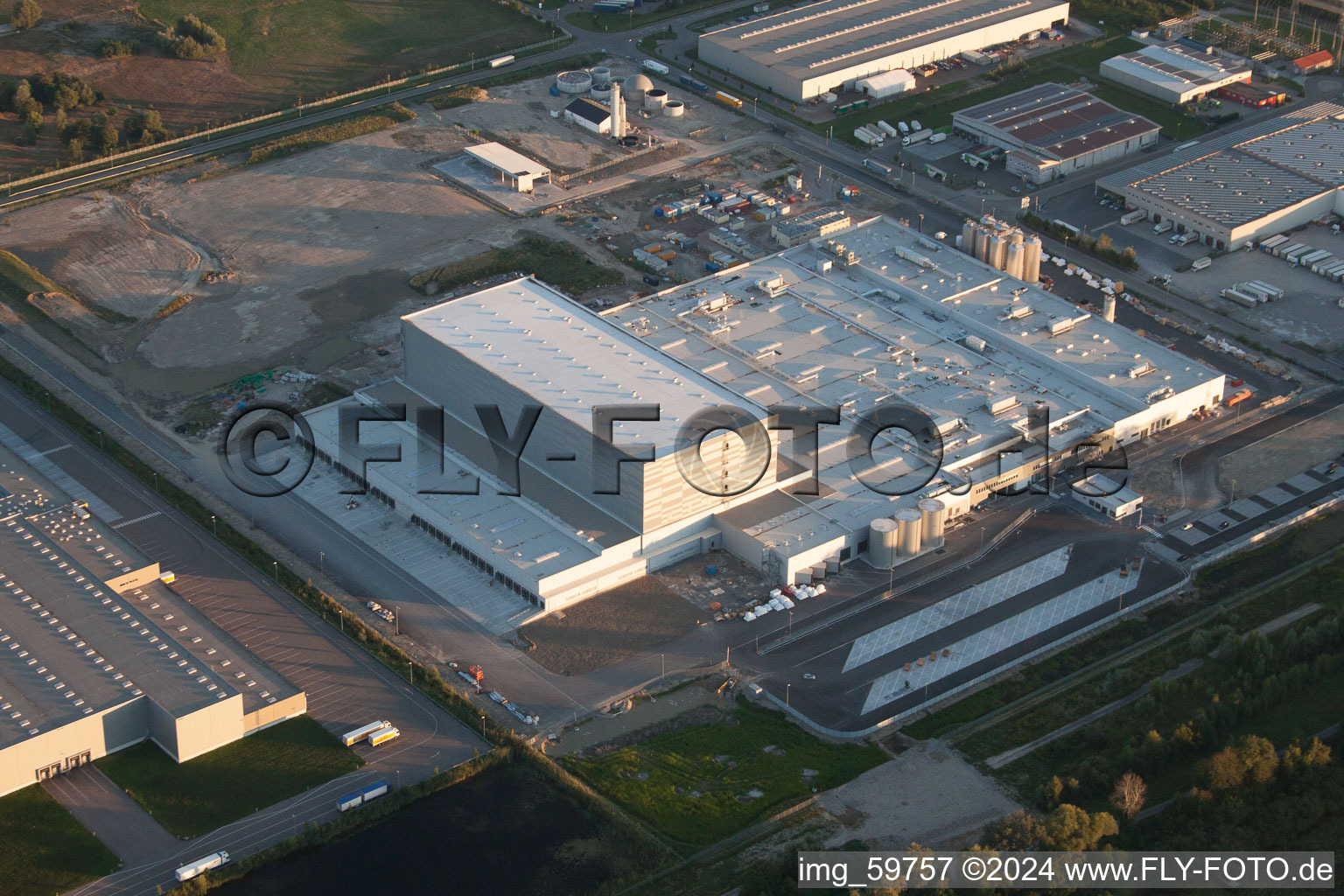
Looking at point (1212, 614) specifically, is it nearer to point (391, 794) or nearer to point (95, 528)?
point (391, 794)

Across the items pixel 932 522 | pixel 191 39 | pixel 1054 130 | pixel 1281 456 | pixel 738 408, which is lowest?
pixel 1281 456

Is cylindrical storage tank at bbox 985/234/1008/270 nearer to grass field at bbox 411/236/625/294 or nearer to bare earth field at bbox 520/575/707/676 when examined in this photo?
grass field at bbox 411/236/625/294

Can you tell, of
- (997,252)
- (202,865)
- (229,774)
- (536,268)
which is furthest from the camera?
(536,268)

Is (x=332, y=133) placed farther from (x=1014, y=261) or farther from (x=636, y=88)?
(x=1014, y=261)

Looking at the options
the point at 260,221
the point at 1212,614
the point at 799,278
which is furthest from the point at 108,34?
the point at 1212,614

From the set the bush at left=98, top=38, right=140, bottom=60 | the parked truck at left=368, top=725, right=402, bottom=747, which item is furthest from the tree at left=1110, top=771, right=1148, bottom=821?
the bush at left=98, top=38, right=140, bottom=60

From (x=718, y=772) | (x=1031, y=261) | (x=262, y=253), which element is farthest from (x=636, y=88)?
(x=718, y=772)
